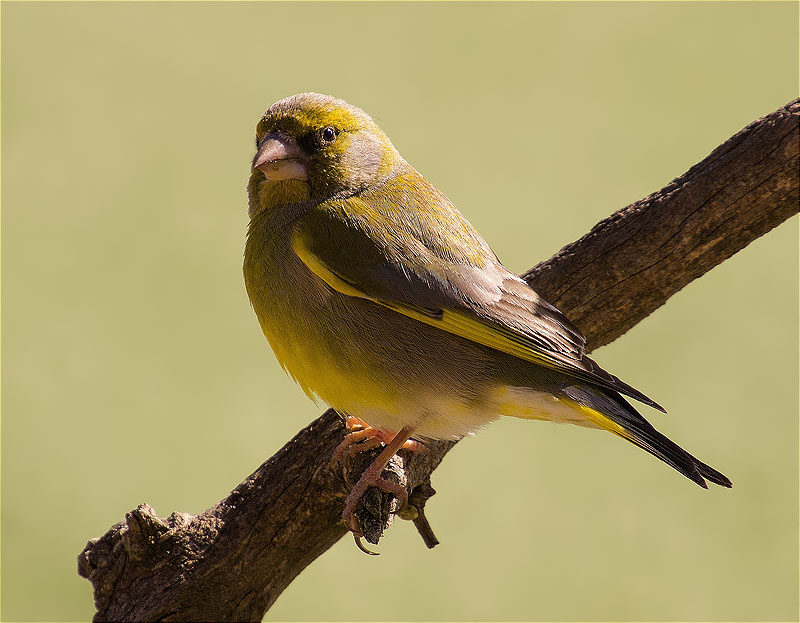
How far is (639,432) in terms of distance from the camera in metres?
2.37

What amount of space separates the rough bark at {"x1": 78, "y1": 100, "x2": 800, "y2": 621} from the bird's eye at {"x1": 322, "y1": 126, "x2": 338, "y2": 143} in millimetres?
821

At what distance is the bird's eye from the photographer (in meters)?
2.78

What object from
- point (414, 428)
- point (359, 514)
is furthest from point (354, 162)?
point (359, 514)

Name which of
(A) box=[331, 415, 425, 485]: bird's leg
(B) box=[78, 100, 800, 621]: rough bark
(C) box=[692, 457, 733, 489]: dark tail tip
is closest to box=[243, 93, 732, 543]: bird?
(C) box=[692, 457, 733, 489]: dark tail tip

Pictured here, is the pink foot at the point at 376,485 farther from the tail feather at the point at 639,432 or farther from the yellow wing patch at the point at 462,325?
the tail feather at the point at 639,432

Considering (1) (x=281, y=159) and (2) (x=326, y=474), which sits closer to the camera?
(1) (x=281, y=159)

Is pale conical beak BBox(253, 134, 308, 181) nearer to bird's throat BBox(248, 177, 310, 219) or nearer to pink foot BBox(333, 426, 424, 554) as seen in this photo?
bird's throat BBox(248, 177, 310, 219)

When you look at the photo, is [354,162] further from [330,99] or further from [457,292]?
[457,292]

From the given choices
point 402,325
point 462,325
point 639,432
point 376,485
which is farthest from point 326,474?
point 639,432

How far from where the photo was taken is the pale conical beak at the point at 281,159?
8.75ft

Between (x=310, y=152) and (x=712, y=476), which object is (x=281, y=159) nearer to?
(x=310, y=152)

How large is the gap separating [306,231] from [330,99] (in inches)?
18.9

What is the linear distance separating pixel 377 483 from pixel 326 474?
0.28 meters

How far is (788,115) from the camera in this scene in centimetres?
262
